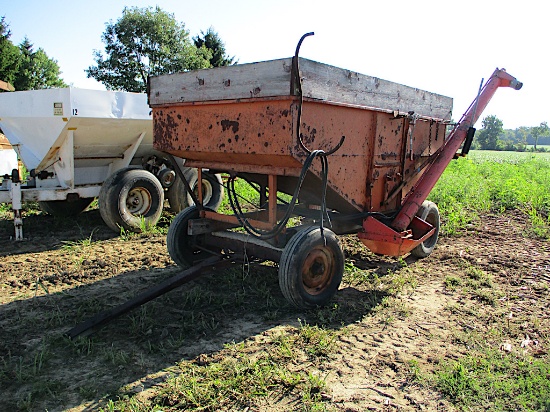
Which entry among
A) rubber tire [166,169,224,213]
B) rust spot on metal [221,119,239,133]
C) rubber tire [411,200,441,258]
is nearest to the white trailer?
rubber tire [166,169,224,213]

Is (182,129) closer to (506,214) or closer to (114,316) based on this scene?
(114,316)

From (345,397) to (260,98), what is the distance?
7.46 ft

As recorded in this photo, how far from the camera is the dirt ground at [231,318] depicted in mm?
2941

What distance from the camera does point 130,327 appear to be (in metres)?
3.65

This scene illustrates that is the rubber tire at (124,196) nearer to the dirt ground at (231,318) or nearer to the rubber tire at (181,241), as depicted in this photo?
the dirt ground at (231,318)

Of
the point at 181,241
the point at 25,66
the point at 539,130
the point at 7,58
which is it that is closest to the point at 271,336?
the point at 181,241

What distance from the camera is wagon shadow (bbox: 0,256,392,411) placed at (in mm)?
2959

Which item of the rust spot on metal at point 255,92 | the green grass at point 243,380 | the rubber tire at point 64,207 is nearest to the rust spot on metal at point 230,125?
the rust spot on metal at point 255,92

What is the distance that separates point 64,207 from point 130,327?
476 centimetres

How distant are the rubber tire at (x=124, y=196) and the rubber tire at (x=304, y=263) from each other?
3.49 m

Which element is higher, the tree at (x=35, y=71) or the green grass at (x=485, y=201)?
the tree at (x=35, y=71)

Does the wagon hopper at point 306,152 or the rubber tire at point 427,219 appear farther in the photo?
the rubber tire at point 427,219

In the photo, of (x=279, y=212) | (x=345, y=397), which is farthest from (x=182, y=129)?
(x=345, y=397)

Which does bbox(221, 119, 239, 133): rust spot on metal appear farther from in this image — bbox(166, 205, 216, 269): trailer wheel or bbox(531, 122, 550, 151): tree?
bbox(531, 122, 550, 151): tree
